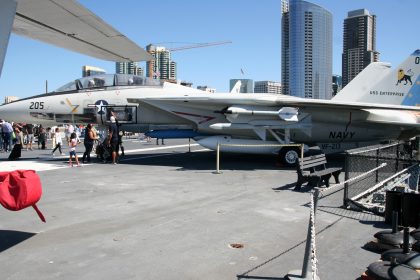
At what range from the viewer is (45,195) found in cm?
821

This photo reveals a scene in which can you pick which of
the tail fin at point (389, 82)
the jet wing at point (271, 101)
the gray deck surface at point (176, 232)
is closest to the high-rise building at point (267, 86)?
the tail fin at point (389, 82)

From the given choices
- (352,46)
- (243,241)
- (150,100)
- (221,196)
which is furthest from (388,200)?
(352,46)

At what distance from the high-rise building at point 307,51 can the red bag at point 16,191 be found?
10518 centimetres

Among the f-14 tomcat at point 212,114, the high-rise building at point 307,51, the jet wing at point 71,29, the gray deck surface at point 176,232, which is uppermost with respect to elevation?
the high-rise building at point 307,51

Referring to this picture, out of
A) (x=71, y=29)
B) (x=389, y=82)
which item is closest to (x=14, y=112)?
(x=71, y=29)

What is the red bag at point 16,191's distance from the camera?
4641 mm

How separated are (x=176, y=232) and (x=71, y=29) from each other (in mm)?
4327

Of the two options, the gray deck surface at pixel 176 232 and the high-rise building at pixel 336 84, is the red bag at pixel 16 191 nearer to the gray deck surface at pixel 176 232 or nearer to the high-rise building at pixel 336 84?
the gray deck surface at pixel 176 232

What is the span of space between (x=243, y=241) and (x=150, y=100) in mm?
9358

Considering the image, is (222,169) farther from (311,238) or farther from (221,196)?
(311,238)

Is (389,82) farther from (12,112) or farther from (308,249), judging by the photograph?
(12,112)

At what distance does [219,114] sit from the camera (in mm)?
A: 13852

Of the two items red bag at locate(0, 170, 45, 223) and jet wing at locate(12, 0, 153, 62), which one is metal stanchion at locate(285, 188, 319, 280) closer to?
red bag at locate(0, 170, 45, 223)

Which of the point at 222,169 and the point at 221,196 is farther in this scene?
the point at 222,169
